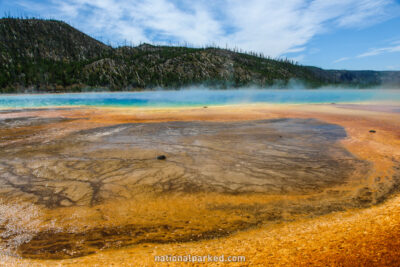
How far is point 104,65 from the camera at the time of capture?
9875 cm

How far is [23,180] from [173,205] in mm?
2973

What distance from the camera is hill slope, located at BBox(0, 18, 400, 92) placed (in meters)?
84.0

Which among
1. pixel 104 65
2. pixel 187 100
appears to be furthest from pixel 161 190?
pixel 104 65

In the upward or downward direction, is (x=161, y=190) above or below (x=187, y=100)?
below

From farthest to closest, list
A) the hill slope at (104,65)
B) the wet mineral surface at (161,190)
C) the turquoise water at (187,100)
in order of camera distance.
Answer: the hill slope at (104,65)
the turquoise water at (187,100)
the wet mineral surface at (161,190)

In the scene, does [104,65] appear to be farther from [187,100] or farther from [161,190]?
[161,190]

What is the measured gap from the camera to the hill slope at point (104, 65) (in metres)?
84.0

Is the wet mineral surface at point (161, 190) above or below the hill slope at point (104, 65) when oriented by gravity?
below

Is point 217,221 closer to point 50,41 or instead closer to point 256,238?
point 256,238

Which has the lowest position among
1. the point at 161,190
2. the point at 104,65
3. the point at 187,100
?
the point at 161,190

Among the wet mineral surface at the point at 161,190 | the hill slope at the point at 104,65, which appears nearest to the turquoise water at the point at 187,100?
the wet mineral surface at the point at 161,190

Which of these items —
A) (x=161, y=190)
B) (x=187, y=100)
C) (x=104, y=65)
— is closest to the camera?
(x=161, y=190)

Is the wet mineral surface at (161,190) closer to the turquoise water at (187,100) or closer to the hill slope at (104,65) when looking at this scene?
the turquoise water at (187,100)

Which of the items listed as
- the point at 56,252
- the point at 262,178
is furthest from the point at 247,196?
the point at 56,252
